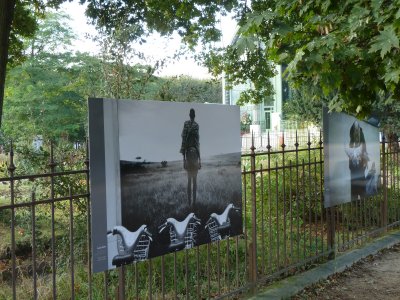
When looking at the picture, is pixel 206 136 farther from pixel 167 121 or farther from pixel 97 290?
pixel 97 290

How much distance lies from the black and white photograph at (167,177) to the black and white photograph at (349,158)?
1.83 metres

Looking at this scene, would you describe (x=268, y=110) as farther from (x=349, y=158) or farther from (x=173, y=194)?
(x=173, y=194)

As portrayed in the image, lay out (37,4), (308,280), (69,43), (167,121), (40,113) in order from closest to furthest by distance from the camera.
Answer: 1. (167,121)
2. (308,280)
3. (37,4)
4. (40,113)
5. (69,43)

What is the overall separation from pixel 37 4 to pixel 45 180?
3782 mm

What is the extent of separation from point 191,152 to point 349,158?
3.12 metres

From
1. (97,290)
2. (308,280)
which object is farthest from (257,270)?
(97,290)

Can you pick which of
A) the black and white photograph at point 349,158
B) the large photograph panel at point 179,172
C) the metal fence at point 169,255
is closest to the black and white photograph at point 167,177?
the large photograph panel at point 179,172

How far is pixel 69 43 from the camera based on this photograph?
2931 cm

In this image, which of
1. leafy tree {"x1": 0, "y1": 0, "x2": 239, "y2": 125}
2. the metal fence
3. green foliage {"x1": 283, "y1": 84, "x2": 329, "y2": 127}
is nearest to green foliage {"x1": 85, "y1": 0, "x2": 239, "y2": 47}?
leafy tree {"x1": 0, "y1": 0, "x2": 239, "y2": 125}

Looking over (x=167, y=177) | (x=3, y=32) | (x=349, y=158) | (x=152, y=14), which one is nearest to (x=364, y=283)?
(x=349, y=158)

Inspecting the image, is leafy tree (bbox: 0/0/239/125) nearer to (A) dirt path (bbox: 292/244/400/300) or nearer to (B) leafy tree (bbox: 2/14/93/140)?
(A) dirt path (bbox: 292/244/400/300)

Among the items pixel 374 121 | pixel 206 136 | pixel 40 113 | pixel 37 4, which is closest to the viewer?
pixel 206 136

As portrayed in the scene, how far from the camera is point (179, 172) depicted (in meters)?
3.67

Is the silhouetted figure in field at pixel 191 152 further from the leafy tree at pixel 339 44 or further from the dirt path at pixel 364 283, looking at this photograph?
the dirt path at pixel 364 283
